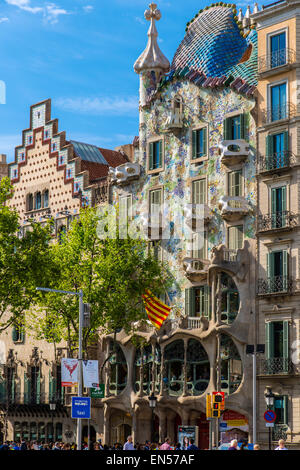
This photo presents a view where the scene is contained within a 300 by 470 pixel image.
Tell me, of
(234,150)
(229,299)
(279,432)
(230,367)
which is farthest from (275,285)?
(234,150)

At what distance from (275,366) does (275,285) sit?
13.7ft

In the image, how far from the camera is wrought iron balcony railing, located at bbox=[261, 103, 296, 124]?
163 ft

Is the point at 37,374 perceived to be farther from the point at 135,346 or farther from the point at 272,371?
the point at 272,371

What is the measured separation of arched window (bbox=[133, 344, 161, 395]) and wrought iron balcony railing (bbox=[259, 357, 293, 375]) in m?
7.05

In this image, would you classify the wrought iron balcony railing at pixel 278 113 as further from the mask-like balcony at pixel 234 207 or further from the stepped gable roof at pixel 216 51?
the mask-like balcony at pixel 234 207

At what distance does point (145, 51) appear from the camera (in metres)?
58.9

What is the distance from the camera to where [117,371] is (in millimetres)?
56312

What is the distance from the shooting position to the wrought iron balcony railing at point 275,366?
156ft

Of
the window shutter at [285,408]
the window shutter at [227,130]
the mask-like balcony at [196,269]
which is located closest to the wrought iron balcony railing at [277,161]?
the window shutter at [227,130]

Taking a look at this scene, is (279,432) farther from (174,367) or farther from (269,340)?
(174,367)

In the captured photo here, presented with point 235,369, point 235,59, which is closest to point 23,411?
point 235,369

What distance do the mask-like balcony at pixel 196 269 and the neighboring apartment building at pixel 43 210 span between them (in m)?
9.76

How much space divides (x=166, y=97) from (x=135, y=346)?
49.0 feet

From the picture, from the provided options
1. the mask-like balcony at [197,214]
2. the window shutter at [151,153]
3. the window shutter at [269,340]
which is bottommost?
the window shutter at [269,340]
